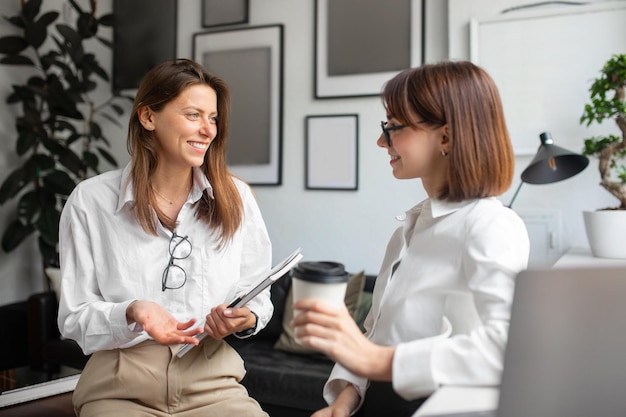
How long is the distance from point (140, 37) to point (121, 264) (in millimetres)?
3233

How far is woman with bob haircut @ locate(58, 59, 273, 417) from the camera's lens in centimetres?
149

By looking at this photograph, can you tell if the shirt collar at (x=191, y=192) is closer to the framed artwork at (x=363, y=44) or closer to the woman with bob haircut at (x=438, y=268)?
the woman with bob haircut at (x=438, y=268)

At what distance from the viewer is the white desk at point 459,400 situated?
0.82m

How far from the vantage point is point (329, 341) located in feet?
3.09

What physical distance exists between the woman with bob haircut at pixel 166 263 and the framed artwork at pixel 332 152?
6.15 ft

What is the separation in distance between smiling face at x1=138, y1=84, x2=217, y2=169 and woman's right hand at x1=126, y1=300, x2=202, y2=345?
44cm

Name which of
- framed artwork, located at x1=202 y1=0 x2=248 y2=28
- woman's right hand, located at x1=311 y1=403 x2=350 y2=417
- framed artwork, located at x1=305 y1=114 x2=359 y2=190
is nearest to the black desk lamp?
framed artwork, located at x1=305 y1=114 x2=359 y2=190

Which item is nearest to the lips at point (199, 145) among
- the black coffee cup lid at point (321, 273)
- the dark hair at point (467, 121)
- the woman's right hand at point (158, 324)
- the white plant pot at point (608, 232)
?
the woman's right hand at point (158, 324)

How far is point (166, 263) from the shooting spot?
5.35 feet

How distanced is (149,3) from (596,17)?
2994 mm

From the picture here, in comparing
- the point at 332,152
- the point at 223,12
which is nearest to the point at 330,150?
the point at 332,152

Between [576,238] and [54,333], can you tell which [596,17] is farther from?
[54,333]

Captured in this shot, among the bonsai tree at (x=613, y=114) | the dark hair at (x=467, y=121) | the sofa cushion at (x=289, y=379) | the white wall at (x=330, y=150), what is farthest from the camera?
the white wall at (x=330, y=150)

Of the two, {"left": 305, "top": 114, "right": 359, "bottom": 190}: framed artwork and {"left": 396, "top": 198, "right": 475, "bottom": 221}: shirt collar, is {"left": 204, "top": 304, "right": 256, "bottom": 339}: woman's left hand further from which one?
{"left": 305, "top": 114, "right": 359, "bottom": 190}: framed artwork
